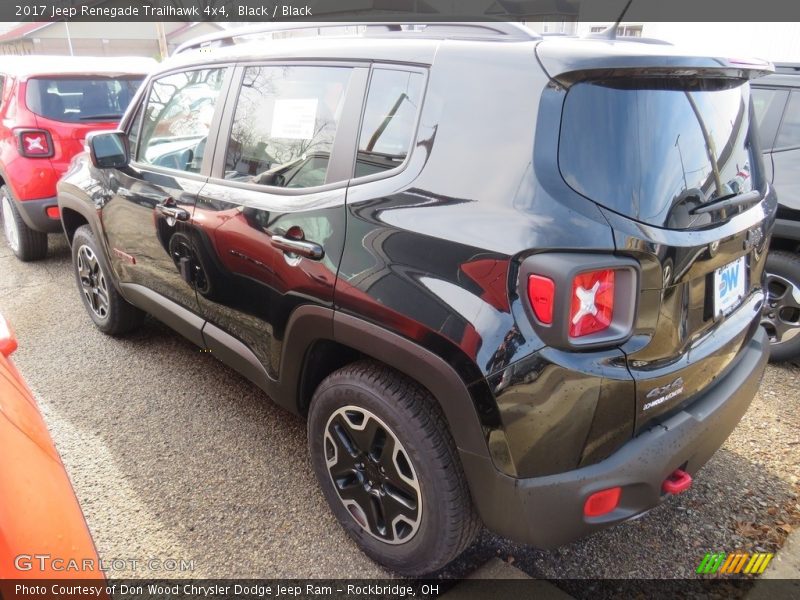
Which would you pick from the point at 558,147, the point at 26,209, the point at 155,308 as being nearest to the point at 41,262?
the point at 26,209

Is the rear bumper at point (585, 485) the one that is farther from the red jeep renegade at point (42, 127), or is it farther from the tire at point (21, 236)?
the tire at point (21, 236)

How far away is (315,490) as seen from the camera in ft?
8.25

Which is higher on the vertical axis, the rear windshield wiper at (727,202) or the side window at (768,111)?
the side window at (768,111)

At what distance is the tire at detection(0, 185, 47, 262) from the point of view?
5.31 metres

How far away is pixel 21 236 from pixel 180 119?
3.38 meters

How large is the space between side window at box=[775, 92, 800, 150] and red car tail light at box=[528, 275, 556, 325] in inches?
111

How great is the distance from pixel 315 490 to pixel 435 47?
1857 millimetres

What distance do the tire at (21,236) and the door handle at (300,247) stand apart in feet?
14.0

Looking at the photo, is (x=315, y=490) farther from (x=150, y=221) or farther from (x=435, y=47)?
(x=435, y=47)

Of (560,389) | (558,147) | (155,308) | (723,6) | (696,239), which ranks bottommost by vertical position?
(155,308)

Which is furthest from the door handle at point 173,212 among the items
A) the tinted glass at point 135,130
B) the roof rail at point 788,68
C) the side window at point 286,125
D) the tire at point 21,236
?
the roof rail at point 788,68

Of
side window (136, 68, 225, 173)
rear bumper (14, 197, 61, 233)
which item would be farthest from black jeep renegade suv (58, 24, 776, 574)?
rear bumper (14, 197, 61, 233)

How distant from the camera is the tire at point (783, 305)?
11.1ft

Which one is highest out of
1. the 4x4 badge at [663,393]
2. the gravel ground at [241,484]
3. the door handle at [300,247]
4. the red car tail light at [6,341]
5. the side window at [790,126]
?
the side window at [790,126]
